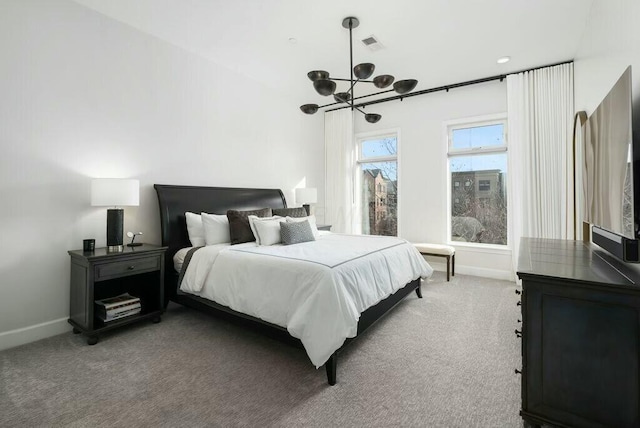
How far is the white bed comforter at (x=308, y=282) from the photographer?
1.96m

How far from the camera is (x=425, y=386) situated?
1.91 metres

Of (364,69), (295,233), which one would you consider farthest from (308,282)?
(364,69)

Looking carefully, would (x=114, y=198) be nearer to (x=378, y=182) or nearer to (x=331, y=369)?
(x=331, y=369)

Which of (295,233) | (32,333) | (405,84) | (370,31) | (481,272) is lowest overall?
(32,333)

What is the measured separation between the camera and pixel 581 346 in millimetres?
1351

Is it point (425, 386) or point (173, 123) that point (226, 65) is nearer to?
point (173, 123)

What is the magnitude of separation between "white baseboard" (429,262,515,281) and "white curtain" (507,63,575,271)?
38 centimetres

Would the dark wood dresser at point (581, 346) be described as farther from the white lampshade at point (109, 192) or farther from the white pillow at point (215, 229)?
the white lampshade at point (109, 192)

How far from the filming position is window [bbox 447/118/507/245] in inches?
180

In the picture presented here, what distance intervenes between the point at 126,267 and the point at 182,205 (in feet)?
3.17

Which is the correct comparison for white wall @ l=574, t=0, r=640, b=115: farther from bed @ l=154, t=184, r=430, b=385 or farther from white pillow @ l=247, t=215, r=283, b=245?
white pillow @ l=247, t=215, r=283, b=245

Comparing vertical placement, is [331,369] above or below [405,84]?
below

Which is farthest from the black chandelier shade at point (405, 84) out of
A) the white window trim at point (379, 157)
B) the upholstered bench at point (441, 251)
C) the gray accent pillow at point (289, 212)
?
the white window trim at point (379, 157)

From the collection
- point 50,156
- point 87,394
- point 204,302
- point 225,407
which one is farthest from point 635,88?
point 50,156
